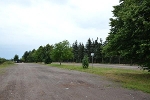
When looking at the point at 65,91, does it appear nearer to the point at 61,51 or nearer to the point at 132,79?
the point at 132,79

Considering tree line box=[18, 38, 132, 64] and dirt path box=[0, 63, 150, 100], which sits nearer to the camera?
dirt path box=[0, 63, 150, 100]

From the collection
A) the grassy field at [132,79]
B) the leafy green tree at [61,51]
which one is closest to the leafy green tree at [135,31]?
the grassy field at [132,79]

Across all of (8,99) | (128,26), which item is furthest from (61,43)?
(8,99)

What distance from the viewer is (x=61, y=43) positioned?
176 ft

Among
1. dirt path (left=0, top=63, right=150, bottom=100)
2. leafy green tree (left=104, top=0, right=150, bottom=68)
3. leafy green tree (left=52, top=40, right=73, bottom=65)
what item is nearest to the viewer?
dirt path (left=0, top=63, right=150, bottom=100)

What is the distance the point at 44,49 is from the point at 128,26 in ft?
241

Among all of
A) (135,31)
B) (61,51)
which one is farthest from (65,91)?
(61,51)

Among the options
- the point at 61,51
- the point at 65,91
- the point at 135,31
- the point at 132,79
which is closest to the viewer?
the point at 65,91

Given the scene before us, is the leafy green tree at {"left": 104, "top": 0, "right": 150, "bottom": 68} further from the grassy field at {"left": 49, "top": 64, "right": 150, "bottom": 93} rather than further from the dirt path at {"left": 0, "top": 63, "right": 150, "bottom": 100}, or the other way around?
the dirt path at {"left": 0, "top": 63, "right": 150, "bottom": 100}

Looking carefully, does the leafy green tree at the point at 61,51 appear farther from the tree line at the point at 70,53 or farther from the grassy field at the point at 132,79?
the grassy field at the point at 132,79

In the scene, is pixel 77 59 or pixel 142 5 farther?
pixel 77 59

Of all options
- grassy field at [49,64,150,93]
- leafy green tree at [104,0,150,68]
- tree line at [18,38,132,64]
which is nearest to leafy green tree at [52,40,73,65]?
tree line at [18,38,132,64]

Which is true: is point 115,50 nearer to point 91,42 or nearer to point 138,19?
point 138,19

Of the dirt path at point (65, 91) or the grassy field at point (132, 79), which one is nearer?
the dirt path at point (65, 91)
